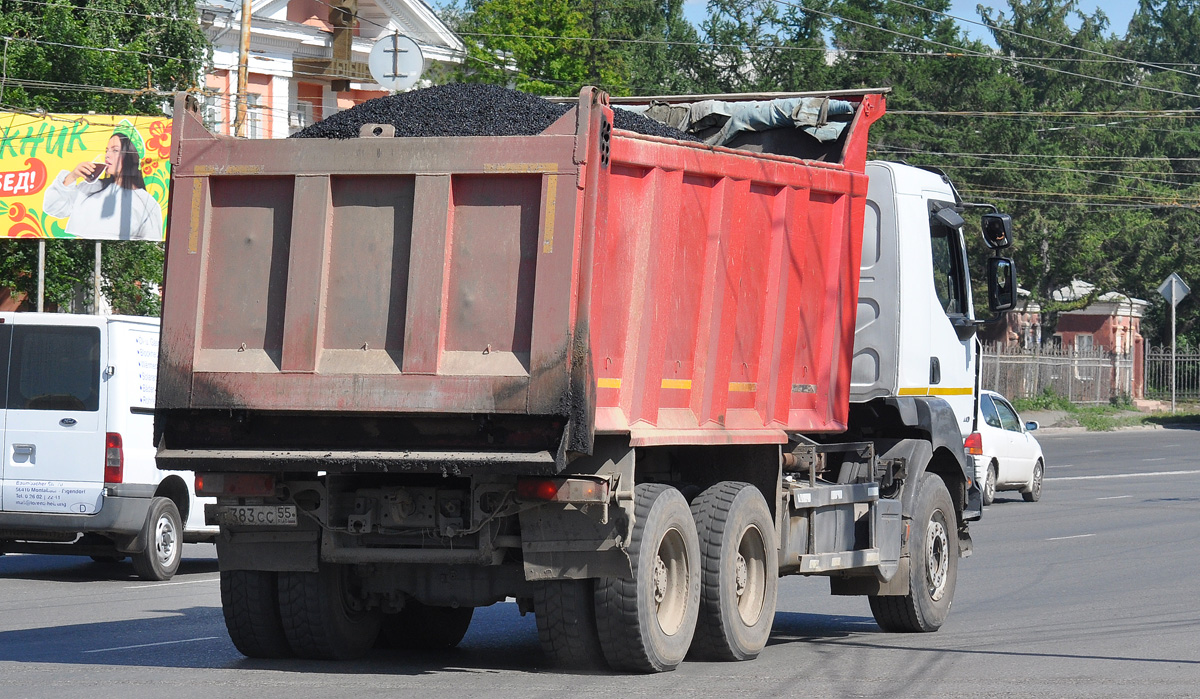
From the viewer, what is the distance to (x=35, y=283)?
89.9 feet

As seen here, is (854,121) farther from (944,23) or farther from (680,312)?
(944,23)

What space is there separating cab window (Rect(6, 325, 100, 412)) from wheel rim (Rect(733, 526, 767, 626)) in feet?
19.7

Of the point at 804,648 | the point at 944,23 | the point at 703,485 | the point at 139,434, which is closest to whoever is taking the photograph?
the point at 703,485

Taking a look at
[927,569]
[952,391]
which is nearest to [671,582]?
[927,569]

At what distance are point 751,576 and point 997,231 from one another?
3459 millimetres

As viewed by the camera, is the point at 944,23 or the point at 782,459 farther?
the point at 944,23

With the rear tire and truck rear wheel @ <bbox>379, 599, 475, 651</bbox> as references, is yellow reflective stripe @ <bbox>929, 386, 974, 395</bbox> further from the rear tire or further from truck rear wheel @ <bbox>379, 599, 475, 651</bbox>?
the rear tire

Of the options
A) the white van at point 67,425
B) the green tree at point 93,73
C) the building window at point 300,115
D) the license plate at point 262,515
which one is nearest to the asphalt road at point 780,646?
the white van at point 67,425

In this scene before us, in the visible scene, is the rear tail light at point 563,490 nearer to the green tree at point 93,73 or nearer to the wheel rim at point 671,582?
the wheel rim at point 671,582

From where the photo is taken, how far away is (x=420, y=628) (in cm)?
948

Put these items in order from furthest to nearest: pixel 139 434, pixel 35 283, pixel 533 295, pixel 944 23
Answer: pixel 944 23 < pixel 35 283 < pixel 139 434 < pixel 533 295

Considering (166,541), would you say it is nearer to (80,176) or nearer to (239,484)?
(239,484)

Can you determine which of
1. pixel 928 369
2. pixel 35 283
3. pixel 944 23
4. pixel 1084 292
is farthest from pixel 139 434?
pixel 1084 292

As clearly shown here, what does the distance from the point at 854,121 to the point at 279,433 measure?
434 centimetres
